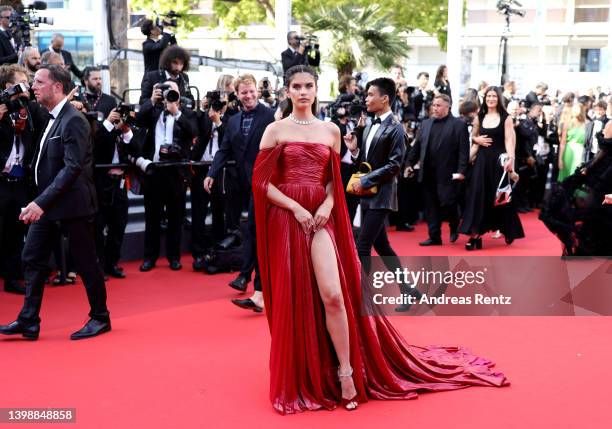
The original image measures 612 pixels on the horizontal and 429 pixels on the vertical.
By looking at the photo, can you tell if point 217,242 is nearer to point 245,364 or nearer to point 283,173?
point 245,364

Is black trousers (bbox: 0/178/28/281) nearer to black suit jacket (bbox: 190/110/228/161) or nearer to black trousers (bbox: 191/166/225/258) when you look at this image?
black trousers (bbox: 191/166/225/258)

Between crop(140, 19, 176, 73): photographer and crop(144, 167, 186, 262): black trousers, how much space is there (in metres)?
2.17

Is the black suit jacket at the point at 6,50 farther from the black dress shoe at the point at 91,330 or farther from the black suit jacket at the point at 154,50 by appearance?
the black dress shoe at the point at 91,330

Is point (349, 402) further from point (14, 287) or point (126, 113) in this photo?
point (126, 113)

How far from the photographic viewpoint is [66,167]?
5.92 m

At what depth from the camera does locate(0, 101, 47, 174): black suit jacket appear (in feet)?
24.3

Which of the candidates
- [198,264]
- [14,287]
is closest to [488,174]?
[198,264]

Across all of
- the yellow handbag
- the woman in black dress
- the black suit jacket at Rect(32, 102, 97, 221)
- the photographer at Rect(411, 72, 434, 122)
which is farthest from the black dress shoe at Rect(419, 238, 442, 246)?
the black suit jacket at Rect(32, 102, 97, 221)

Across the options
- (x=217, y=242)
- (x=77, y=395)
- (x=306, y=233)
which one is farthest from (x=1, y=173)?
(x=306, y=233)

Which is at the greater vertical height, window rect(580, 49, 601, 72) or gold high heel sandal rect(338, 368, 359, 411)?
window rect(580, 49, 601, 72)

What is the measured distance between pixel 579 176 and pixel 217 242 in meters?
3.71

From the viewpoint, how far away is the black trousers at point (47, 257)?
239 inches

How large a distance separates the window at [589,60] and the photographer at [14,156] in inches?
1179

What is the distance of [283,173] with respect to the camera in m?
4.85
